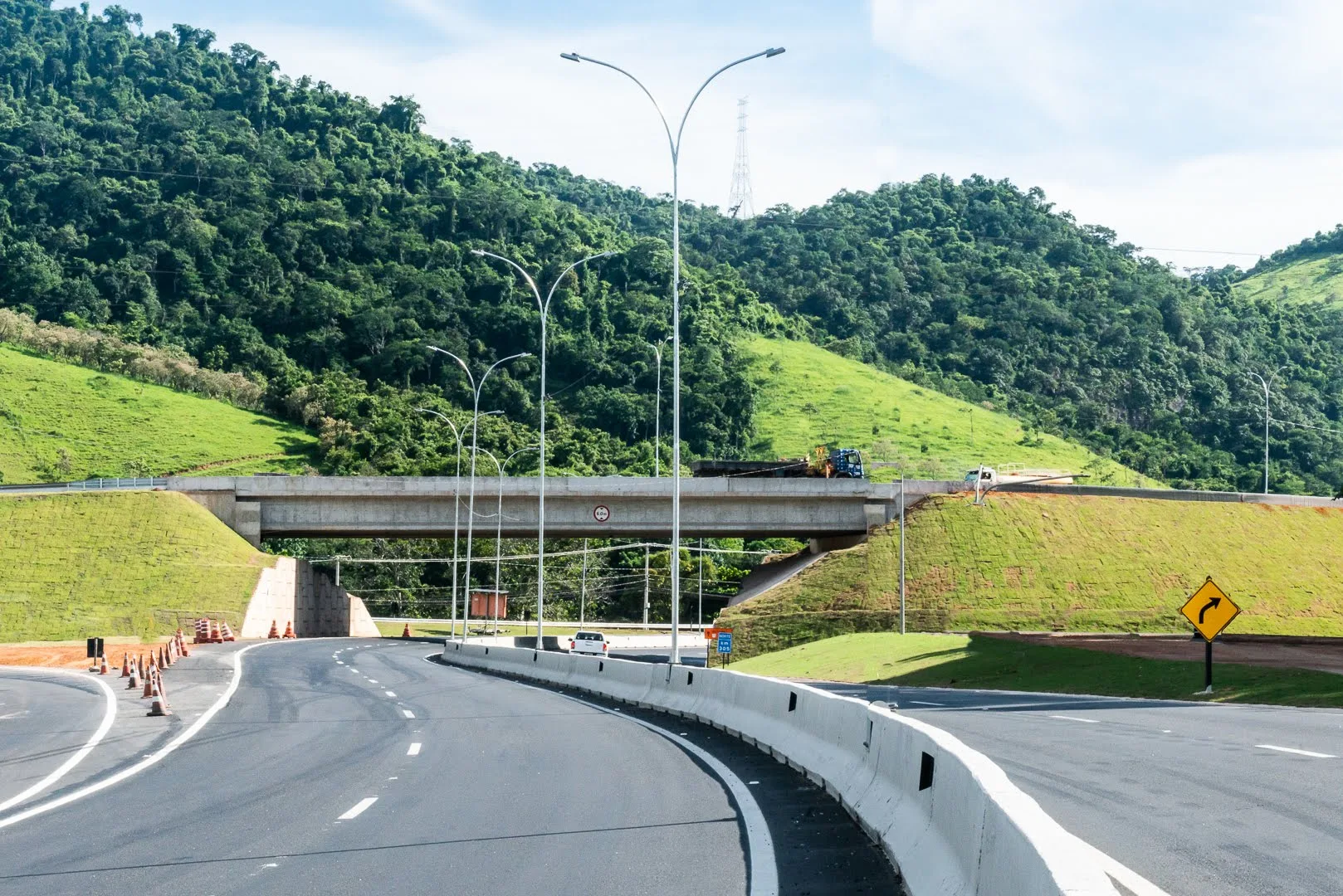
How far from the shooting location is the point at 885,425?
143m

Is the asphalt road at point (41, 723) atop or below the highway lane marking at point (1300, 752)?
below

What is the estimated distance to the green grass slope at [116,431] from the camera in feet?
375

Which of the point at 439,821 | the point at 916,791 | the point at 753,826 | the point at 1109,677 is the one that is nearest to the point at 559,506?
the point at 1109,677

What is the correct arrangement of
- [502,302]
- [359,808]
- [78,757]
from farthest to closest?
[502,302] → [78,757] → [359,808]

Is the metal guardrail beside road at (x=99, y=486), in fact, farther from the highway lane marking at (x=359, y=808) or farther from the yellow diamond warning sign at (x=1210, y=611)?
the highway lane marking at (x=359, y=808)

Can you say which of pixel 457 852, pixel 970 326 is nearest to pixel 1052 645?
pixel 457 852

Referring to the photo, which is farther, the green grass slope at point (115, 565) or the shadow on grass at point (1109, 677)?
the green grass slope at point (115, 565)

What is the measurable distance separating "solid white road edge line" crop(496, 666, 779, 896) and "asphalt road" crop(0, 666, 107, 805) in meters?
6.83

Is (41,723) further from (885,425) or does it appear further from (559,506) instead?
(885,425)

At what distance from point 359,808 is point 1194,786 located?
7436 millimetres

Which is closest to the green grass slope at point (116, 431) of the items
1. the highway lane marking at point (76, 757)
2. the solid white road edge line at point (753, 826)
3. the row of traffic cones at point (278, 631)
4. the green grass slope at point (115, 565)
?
the green grass slope at point (115, 565)

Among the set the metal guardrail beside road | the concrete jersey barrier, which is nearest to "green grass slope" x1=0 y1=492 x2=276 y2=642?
the metal guardrail beside road

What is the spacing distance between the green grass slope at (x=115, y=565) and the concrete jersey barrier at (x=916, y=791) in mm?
49424

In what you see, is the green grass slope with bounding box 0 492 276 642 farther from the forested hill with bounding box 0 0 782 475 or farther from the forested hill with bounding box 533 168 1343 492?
the forested hill with bounding box 533 168 1343 492
